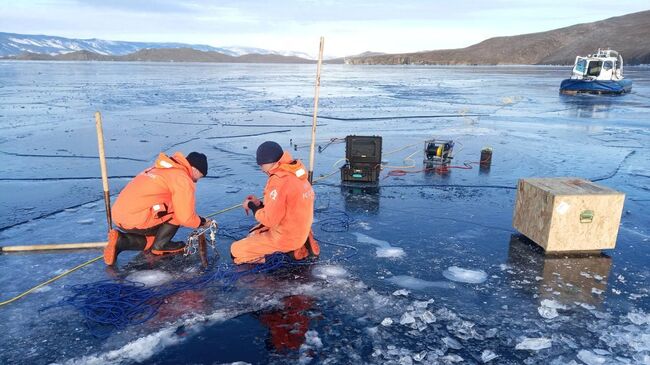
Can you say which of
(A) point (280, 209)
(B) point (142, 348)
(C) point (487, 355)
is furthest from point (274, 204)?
(C) point (487, 355)

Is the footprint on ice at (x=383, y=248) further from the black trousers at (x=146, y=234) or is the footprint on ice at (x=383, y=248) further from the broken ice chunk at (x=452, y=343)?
the black trousers at (x=146, y=234)

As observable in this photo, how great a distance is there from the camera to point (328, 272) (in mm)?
4930

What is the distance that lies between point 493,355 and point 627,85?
121 ft

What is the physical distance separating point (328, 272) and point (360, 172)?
3811mm

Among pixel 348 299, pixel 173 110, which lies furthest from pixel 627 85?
pixel 348 299

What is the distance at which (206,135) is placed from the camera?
13852 mm

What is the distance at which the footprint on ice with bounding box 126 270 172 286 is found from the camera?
15.3 ft

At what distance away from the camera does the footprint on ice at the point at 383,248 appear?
5384mm

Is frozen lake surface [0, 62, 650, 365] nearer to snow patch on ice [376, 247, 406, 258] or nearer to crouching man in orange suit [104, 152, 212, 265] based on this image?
snow patch on ice [376, 247, 406, 258]

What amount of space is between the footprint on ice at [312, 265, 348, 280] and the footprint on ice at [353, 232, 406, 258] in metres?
0.63

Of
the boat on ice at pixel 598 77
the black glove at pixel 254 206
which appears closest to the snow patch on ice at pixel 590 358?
the black glove at pixel 254 206

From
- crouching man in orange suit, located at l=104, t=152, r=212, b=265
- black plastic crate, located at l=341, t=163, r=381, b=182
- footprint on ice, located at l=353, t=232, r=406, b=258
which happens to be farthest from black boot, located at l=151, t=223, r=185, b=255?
black plastic crate, located at l=341, t=163, r=381, b=182

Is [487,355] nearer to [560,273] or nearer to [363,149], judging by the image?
[560,273]

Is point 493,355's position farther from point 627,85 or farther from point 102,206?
point 627,85
